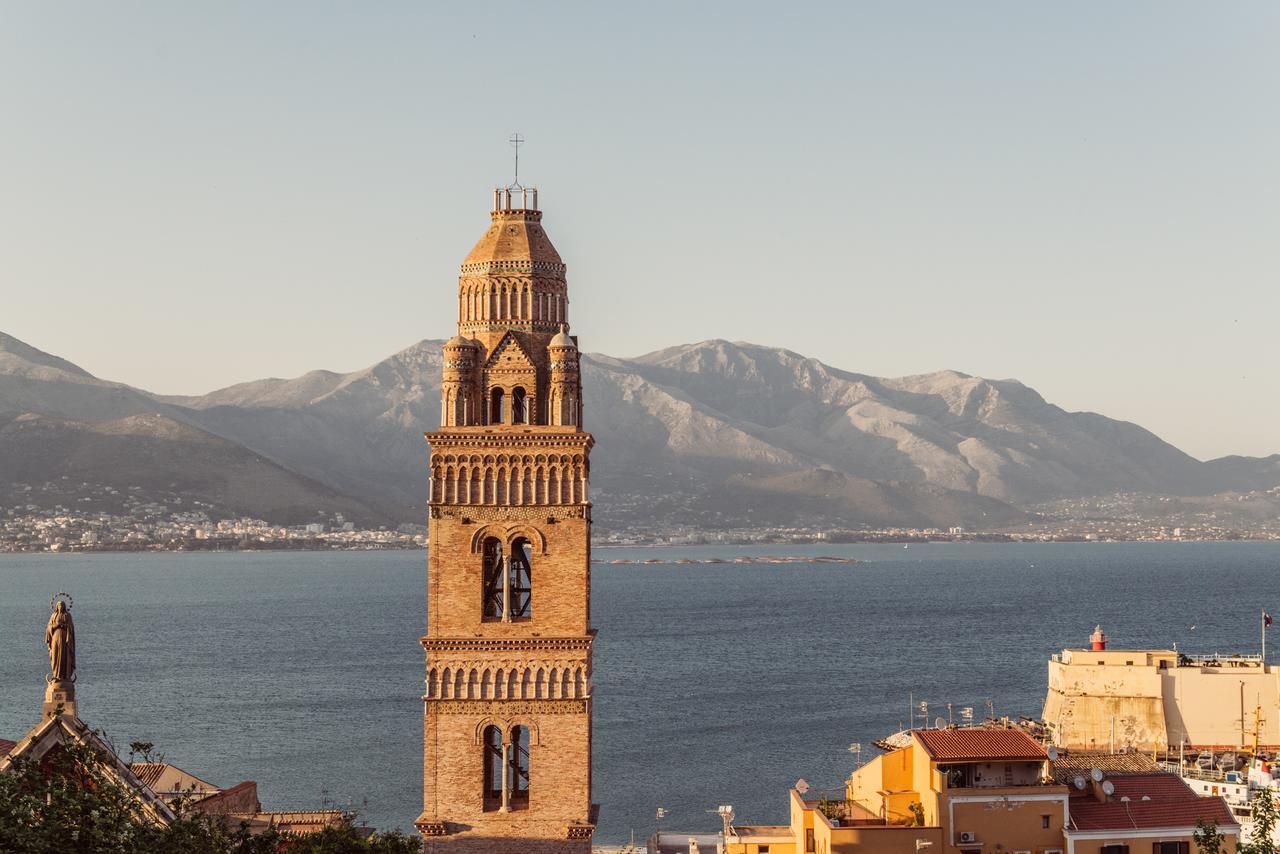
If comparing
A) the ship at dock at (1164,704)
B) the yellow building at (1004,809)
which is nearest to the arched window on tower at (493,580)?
the yellow building at (1004,809)

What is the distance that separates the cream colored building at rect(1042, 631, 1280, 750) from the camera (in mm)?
99188


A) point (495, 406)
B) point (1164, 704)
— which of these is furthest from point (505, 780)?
point (1164, 704)

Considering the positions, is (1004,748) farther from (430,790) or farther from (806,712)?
(806,712)

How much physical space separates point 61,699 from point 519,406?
14840 millimetres

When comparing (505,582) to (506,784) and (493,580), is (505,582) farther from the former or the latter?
(506,784)

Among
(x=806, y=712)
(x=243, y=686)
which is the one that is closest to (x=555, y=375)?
(x=806, y=712)

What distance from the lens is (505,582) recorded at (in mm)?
42844

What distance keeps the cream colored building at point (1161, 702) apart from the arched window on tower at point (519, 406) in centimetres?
6673

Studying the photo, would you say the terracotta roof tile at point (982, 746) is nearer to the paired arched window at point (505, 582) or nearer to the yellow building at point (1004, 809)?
the yellow building at point (1004, 809)

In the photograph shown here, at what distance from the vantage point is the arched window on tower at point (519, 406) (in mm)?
43094

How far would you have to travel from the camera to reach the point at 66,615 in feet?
112

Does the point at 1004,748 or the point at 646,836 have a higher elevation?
the point at 1004,748

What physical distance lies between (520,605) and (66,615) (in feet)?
44.6

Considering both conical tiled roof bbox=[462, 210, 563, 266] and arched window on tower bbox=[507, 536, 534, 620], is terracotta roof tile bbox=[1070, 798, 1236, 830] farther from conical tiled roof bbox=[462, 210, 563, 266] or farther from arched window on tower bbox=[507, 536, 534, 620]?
conical tiled roof bbox=[462, 210, 563, 266]
